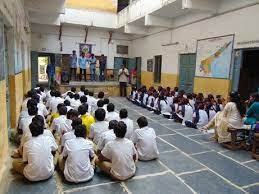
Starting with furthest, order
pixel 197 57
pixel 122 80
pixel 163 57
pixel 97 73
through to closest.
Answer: pixel 97 73 < pixel 122 80 < pixel 163 57 < pixel 197 57

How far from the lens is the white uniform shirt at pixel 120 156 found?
11.1 feet

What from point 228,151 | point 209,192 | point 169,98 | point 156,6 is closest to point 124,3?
point 156,6

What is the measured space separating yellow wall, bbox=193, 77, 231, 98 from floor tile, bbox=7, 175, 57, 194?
6372mm

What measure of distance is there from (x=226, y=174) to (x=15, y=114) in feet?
15.5

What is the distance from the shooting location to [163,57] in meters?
12.0

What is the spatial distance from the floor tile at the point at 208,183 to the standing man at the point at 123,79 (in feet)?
30.4

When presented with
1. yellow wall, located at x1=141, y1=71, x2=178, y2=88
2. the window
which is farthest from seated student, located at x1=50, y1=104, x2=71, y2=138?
the window

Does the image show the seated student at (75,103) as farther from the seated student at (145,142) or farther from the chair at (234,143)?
the chair at (234,143)

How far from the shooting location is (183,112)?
23.4ft

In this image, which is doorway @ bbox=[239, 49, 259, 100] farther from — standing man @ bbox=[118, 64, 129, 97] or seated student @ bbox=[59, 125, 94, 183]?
standing man @ bbox=[118, 64, 129, 97]

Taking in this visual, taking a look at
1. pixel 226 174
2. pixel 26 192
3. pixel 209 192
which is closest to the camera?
pixel 26 192

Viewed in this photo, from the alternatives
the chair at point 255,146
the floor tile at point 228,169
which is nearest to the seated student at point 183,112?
the floor tile at point 228,169

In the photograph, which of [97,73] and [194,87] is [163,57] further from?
[97,73]

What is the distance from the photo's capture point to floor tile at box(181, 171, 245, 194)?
3.30 metres
